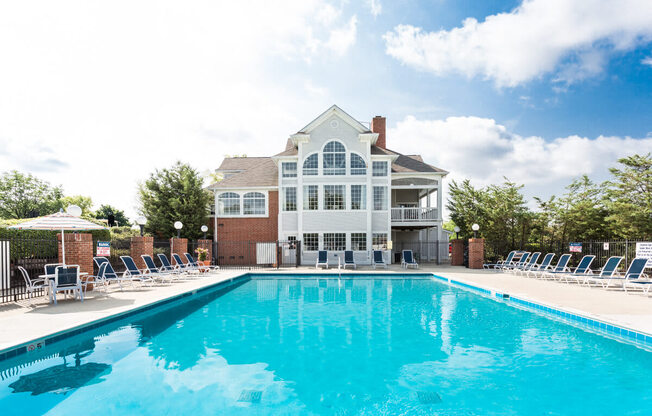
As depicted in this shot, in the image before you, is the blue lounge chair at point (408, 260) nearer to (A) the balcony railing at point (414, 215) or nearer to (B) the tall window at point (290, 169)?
(A) the balcony railing at point (414, 215)

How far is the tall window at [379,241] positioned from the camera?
21734 mm

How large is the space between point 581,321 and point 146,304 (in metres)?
10.6

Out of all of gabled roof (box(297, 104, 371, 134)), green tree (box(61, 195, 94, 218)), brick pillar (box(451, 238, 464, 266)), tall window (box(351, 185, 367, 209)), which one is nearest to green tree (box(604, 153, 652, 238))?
brick pillar (box(451, 238, 464, 266))

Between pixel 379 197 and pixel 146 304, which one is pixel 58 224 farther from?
pixel 379 197

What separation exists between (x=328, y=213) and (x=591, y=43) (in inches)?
608

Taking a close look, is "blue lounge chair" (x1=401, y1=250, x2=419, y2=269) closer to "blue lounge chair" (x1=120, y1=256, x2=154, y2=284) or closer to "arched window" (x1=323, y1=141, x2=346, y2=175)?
"arched window" (x1=323, y1=141, x2=346, y2=175)

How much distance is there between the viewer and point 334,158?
2144 cm

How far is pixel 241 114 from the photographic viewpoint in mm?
15273

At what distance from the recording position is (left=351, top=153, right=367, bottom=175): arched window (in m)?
21.3

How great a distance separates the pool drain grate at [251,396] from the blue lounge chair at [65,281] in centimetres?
722

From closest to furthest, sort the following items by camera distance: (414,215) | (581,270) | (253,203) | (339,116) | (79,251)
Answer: (79,251) < (581,270) < (339,116) < (414,215) < (253,203)

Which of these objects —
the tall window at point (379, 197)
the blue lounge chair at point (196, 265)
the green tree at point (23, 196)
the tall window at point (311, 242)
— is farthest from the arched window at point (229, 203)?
the green tree at point (23, 196)

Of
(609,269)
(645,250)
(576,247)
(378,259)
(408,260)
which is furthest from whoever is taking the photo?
(408,260)

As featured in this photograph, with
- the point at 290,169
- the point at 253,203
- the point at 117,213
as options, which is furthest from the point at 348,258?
the point at 117,213
